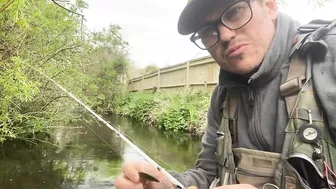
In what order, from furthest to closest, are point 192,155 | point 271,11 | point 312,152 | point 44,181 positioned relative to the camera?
1. point 192,155
2. point 44,181
3. point 271,11
4. point 312,152

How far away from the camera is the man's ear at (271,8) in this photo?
4.55ft

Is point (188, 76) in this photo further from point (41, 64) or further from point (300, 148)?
point (300, 148)

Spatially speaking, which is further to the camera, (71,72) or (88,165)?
(71,72)

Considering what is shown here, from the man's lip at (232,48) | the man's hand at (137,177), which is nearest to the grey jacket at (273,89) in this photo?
the man's lip at (232,48)

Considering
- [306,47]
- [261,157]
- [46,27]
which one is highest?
[46,27]

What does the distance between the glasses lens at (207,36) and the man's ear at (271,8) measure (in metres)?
0.24

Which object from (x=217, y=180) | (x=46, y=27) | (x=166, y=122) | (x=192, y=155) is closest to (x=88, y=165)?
(x=192, y=155)

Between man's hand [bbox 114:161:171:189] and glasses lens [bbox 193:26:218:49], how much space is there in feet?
1.90

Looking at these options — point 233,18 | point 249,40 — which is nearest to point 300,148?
point 249,40

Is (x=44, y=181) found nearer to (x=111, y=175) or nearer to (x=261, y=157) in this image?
(x=111, y=175)

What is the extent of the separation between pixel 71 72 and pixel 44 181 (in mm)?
2450

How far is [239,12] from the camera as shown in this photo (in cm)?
135

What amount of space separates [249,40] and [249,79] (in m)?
0.16

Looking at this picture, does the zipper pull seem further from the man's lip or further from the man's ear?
the man's ear
